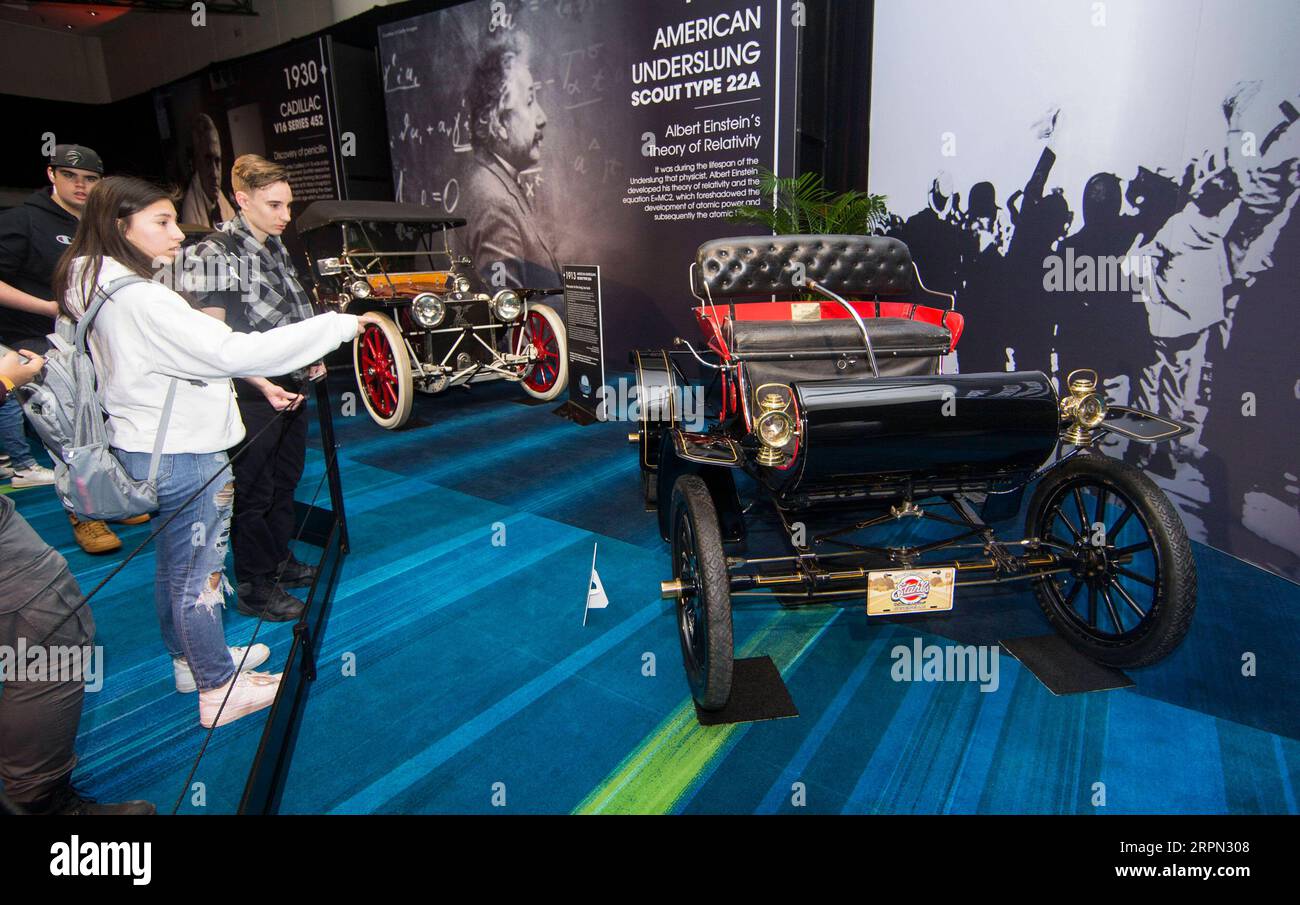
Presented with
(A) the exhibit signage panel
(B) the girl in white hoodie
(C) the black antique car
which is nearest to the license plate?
(C) the black antique car

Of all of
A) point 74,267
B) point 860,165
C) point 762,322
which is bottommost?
point 762,322

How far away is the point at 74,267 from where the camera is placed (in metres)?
1.84

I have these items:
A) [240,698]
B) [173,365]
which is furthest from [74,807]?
[173,365]

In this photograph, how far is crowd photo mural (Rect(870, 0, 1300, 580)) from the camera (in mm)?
3098

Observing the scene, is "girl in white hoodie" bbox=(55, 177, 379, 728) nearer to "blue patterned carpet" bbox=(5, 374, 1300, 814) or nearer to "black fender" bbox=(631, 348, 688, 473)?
"blue patterned carpet" bbox=(5, 374, 1300, 814)

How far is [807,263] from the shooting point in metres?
3.79

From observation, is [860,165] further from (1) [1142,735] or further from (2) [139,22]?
(2) [139,22]

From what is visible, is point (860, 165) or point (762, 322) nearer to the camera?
point (762, 322)

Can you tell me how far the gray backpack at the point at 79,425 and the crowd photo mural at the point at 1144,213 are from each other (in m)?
4.27

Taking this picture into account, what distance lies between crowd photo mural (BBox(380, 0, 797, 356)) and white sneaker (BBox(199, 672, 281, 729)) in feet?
16.5

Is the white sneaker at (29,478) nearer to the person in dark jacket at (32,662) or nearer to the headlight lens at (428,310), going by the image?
the headlight lens at (428,310)

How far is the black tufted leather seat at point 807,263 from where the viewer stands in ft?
12.3
